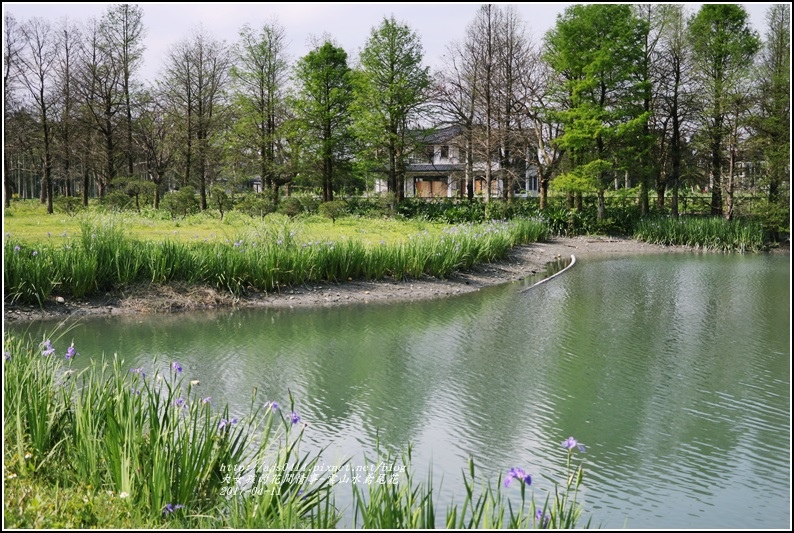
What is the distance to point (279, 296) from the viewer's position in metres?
11.5

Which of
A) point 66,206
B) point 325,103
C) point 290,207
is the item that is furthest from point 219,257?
point 325,103

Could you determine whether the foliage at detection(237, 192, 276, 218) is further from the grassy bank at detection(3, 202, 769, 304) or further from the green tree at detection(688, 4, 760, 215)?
the green tree at detection(688, 4, 760, 215)

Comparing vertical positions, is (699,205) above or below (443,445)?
above

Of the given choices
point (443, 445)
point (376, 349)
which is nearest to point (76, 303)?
point (376, 349)

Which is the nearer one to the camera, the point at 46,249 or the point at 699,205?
the point at 46,249

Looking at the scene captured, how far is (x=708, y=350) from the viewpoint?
28.1ft

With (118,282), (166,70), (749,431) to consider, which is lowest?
(749,431)

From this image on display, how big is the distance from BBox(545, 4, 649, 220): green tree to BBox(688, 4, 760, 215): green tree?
1945 mm

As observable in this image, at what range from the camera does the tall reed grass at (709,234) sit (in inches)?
851

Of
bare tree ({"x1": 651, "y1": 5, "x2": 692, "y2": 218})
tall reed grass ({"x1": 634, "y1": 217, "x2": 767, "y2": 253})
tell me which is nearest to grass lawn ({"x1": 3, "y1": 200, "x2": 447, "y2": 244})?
tall reed grass ({"x1": 634, "y1": 217, "x2": 767, "y2": 253})

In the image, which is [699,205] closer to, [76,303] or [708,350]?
[708,350]

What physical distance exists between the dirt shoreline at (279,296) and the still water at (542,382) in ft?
1.36

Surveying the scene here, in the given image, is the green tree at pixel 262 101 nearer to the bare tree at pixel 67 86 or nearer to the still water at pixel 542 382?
the bare tree at pixel 67 86

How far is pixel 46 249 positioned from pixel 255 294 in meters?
3.06
